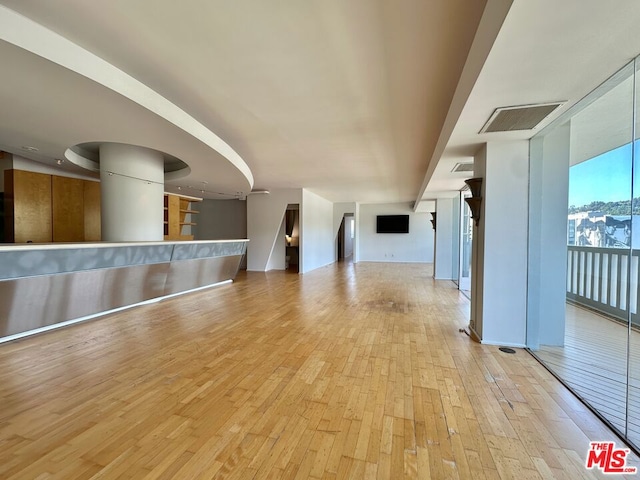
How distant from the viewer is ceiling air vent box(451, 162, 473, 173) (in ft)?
15.0

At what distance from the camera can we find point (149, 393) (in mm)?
2344

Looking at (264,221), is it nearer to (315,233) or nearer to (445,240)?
(315,233)

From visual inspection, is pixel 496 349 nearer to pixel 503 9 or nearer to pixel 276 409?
pixel 276 409

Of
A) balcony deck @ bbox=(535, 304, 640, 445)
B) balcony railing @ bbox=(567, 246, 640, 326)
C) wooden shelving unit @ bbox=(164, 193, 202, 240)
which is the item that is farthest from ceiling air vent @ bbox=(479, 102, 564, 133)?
wooden shelving unit @ bbox=(164, 193, 202, 240)

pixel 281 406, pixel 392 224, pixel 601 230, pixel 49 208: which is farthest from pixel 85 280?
pixel 392 224

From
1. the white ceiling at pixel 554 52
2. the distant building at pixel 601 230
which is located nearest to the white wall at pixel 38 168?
the white ceiling at pixel 554 52

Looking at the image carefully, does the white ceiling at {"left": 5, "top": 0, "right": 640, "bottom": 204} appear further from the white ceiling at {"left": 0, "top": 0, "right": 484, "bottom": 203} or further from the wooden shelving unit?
the wooden shelving unit

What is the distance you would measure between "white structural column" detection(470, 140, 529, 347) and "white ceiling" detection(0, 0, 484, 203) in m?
1.05

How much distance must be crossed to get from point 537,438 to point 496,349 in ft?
5.46

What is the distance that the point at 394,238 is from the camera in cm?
1391

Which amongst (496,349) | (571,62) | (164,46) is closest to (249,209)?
(164,46)

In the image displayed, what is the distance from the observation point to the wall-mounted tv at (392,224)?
Answer: 1363cm

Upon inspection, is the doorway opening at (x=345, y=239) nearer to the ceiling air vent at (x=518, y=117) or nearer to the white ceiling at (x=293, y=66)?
the white ceiling at (x=293, y=66)

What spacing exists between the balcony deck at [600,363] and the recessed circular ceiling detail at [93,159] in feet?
22.1
